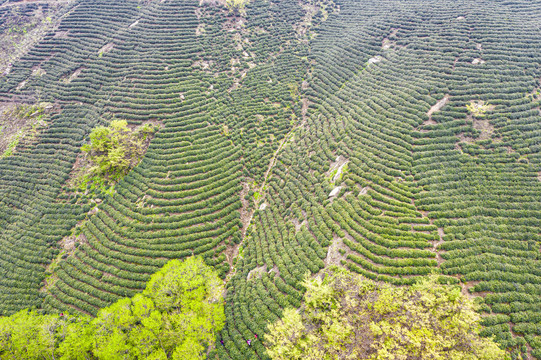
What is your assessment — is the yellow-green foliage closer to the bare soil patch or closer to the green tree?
the green tree

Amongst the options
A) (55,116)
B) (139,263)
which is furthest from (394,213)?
(55,116)

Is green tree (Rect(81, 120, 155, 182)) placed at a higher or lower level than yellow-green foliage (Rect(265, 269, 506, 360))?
lower

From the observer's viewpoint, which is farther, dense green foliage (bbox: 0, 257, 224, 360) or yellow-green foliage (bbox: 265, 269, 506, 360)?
dense green foliage (bbox: 0, 257, 224, 360)

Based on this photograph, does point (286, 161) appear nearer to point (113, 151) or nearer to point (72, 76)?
point (113, 151)

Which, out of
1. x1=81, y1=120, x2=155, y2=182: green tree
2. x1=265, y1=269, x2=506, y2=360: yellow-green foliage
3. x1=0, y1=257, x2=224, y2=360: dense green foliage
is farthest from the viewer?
x1=81, y1=120, x2=155, y2=182: green tree

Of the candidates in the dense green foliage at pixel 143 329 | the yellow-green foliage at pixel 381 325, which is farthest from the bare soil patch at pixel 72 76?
the yellow-green foliage at pixel 381 325

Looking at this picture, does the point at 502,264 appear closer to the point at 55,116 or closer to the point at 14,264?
the point at 14,264

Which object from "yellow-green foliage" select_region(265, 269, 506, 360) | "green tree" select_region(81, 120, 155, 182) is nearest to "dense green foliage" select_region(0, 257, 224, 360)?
"yellow-green foliage" select_region(265, 269, 506, 360)
